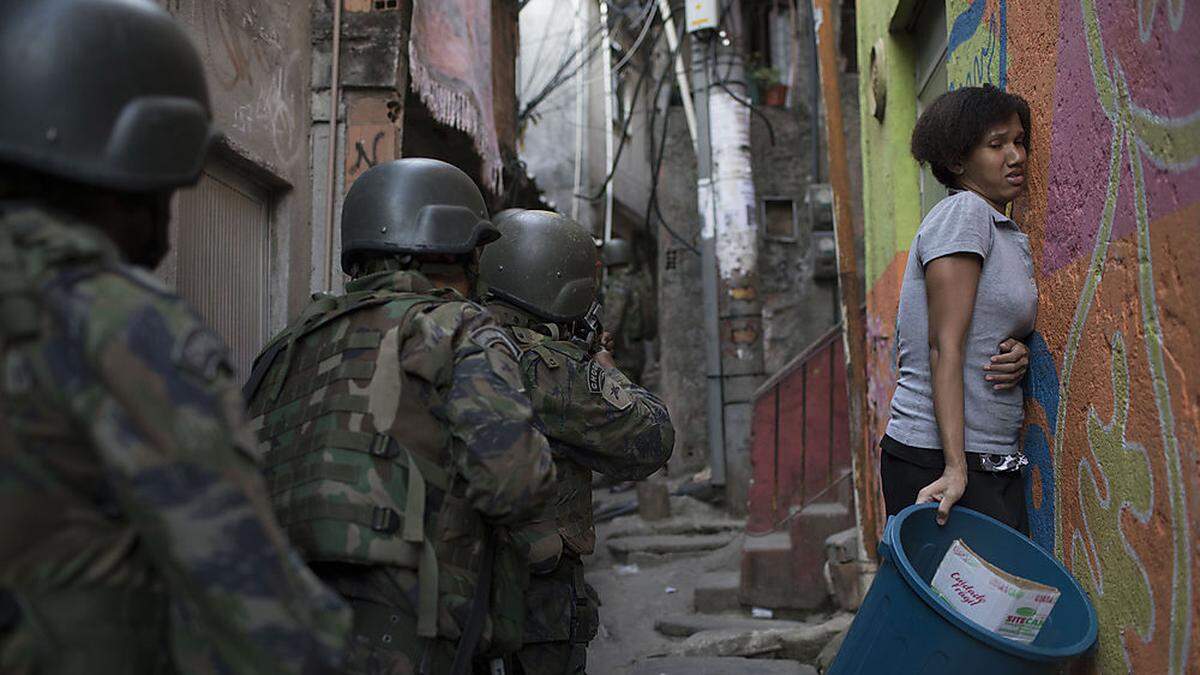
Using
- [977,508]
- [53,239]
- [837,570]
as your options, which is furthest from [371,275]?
[837,570]

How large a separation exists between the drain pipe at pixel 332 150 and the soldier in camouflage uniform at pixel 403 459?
6.43ft

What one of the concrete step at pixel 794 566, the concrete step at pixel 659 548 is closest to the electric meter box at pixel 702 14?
the concrete step at pixel 659 548

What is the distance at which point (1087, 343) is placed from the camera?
2.20 metres

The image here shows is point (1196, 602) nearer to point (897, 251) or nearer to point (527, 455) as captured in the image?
point (527, 455)

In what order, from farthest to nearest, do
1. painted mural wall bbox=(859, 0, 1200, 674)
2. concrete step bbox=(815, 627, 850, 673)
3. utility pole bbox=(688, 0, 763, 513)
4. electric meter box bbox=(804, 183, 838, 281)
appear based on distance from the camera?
electric meter box bbox=(804, 183, 838, 281) < utility pole bbox=(688, 0, 763, 513) < concrete step bbox=(815, 627, 850, 673) < painted mural wall bbox=(859, 0, 1200, 674)

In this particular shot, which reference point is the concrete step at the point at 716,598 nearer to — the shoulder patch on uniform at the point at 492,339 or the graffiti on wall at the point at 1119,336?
the graffiti on wall at the point at 1119,336

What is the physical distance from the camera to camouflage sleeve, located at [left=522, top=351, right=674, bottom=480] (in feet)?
8.82

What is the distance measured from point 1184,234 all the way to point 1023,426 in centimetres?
98

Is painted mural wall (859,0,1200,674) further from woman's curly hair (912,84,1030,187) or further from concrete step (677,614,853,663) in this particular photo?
concrete step (677,614,853,663)

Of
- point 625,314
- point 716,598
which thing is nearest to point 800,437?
point 716,598

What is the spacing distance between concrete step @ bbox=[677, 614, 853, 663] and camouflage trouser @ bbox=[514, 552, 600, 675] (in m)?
2.13

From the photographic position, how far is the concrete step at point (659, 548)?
279 inches

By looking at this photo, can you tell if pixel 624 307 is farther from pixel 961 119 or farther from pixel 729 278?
pixel 961 119

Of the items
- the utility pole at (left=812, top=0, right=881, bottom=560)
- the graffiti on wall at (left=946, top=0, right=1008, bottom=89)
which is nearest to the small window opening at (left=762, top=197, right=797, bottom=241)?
the utility pole at (left=812, top=0, right=881, bottom=560)
